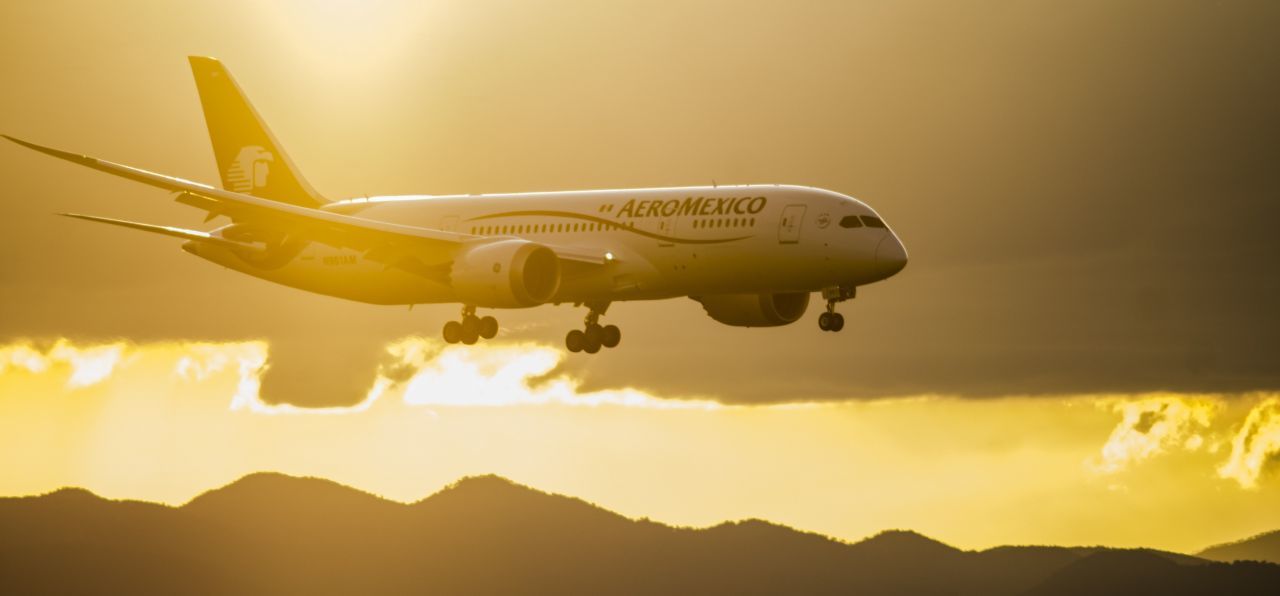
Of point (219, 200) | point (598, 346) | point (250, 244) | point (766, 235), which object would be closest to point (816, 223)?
point (766, 235)

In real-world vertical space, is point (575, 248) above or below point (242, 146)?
below

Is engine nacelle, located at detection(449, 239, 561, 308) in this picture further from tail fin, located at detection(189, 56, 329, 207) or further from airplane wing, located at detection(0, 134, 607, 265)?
tail fin, located at detection(189, 56, 329, 207)

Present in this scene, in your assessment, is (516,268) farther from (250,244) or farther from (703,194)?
(250,244)

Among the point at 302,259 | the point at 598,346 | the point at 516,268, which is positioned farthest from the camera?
the point at 302,259

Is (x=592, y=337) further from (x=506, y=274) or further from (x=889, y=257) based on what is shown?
(x=889, y=257)

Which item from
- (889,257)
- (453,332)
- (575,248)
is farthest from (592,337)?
(889,257)

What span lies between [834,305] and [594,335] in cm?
1099

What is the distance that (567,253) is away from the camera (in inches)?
2559

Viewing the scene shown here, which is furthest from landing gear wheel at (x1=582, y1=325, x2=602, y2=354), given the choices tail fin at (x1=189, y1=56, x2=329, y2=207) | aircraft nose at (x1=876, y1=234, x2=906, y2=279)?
tail fin at (x1=189, y1=56, x2=329, y2=207)

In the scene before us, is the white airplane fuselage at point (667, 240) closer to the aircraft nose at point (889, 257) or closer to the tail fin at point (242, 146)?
the aircraft nose at point (889, 257)

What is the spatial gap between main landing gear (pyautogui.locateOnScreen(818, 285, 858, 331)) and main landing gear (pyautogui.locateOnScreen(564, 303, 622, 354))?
32.5ft

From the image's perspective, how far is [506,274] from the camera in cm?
6119

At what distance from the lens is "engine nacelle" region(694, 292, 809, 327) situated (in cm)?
6962

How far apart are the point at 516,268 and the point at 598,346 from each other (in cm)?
828
